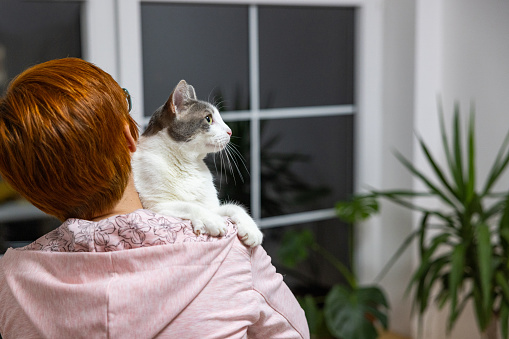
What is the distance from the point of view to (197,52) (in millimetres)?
2029

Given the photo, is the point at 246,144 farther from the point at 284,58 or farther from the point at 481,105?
the point at 481,105

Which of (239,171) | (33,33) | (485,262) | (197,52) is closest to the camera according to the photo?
(33,33)

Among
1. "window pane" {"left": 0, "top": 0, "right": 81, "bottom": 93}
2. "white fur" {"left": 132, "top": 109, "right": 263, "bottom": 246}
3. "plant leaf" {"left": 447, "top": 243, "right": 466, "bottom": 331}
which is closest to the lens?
"white fur" {"left": 132, "top": 109, "right": 263, "bottom": 246}

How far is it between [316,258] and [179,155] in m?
1.69

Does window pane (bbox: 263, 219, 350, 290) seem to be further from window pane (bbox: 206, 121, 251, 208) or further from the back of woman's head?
the back of woman's head

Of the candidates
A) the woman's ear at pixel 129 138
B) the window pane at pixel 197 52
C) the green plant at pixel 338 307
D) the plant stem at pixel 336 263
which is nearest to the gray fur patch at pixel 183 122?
the woman's ear at pixel 129 138

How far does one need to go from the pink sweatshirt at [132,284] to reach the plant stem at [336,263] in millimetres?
1802

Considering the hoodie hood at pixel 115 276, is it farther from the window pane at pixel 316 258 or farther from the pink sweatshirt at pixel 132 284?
the window pane at pixel 316 258

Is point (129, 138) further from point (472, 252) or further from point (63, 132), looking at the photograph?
point (472, 252)

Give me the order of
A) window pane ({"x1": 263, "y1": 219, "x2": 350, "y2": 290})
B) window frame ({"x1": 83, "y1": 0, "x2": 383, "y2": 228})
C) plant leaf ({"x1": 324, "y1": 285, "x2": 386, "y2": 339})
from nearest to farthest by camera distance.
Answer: window frame ({"x1": 83, "y1": 0, "x2": 383, "y2": 228}) → plant leaf ({"x1": 324, "y1": 285, "x2": 386, "y2": 339}) → window pane ({"x1": 263, "y1": 219, "x2": 350, "y2": 290})

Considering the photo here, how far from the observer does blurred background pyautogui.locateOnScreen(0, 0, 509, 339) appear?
1.93 meters

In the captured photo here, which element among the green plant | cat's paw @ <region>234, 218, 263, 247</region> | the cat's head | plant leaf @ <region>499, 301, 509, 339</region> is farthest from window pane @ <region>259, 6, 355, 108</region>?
cat's paw @ <region>234, 218, 263, 247</region>

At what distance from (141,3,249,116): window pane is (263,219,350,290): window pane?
62cm

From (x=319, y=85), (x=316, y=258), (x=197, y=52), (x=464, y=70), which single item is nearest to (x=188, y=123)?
(x=197, y=52)
